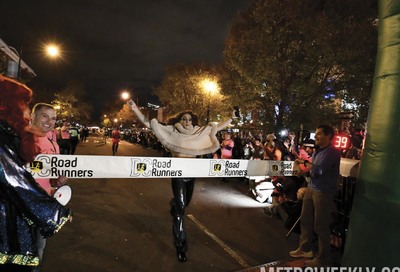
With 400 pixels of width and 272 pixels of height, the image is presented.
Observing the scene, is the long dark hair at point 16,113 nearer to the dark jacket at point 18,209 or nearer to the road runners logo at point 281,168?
the dark jacket at point 18,209

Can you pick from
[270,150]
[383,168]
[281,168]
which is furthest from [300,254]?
[270,150]

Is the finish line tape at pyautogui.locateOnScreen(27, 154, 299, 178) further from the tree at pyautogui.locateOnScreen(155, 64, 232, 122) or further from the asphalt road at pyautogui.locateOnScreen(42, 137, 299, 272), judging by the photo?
the tree at pyautogui.locateOnScreen(155, 64, 232, 122)

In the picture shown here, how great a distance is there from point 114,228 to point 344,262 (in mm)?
3806

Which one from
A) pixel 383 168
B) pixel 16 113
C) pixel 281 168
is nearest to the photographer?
pixel 16 113

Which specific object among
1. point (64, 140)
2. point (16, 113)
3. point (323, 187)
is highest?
point (16, 113)

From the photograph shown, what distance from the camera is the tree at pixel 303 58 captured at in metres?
12.0

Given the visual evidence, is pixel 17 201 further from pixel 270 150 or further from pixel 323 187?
pixel 270 150

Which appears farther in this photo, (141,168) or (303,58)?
(303,58)

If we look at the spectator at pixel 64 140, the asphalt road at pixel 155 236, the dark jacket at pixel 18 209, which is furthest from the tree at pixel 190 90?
the dark jacket at pixel 18 209

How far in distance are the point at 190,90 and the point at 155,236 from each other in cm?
2559

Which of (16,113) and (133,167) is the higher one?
(16,113)

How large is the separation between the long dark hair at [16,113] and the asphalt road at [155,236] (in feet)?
8.06

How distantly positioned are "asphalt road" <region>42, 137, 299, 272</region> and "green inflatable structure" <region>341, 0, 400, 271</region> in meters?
1.74

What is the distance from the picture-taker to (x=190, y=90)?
29516 mm
